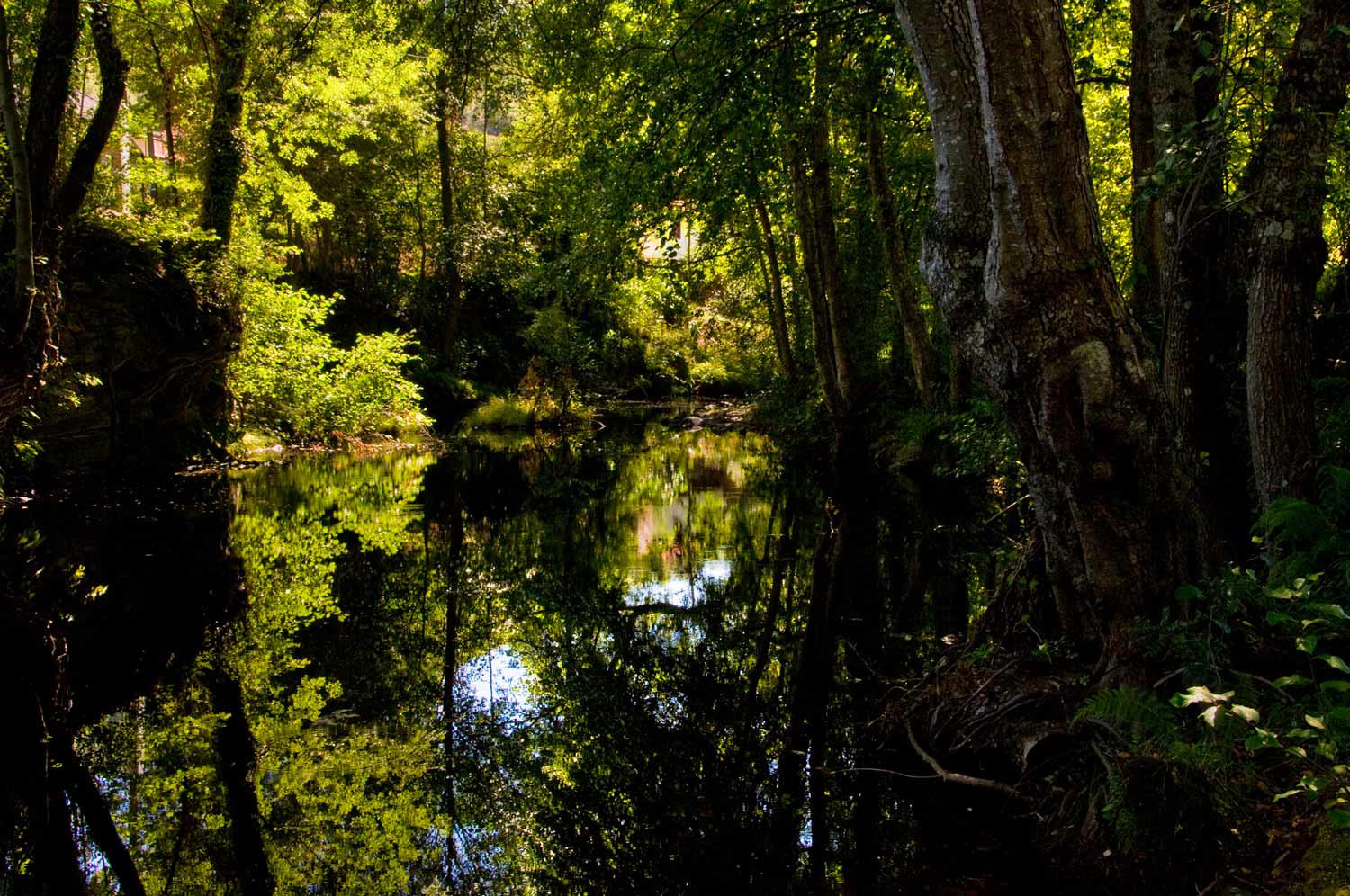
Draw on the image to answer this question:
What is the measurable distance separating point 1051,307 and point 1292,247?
108cm

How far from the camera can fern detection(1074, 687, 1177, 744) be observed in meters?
2.55

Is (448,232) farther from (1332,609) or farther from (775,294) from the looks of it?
(1332,609)

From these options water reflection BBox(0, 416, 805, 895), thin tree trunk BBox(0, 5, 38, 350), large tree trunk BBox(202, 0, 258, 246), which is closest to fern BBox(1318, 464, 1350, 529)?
water reflection BBox(0, 416, 805, 895)

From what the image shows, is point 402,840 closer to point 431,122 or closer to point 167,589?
point 167,589

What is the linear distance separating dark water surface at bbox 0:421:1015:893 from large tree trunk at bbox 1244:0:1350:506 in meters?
2.15

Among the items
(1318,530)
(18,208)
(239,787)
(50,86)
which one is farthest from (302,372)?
(1318,530)

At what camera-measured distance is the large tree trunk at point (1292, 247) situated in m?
3.10

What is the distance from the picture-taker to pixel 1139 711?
2617mm

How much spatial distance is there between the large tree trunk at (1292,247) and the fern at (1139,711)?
3.95ft

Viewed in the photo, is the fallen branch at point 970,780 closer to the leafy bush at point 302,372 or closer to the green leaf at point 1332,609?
the green leaf at point 1332,609

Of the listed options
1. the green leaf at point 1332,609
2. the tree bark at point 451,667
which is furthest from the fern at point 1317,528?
the tree bark at point 451,667

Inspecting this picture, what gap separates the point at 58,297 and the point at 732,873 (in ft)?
31.5

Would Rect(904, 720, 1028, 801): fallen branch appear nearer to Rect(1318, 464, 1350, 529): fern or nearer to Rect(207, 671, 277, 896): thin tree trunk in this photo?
Rect(1318, 464, 1350, 529): fern

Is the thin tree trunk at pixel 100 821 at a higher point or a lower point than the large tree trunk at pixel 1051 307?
lower
